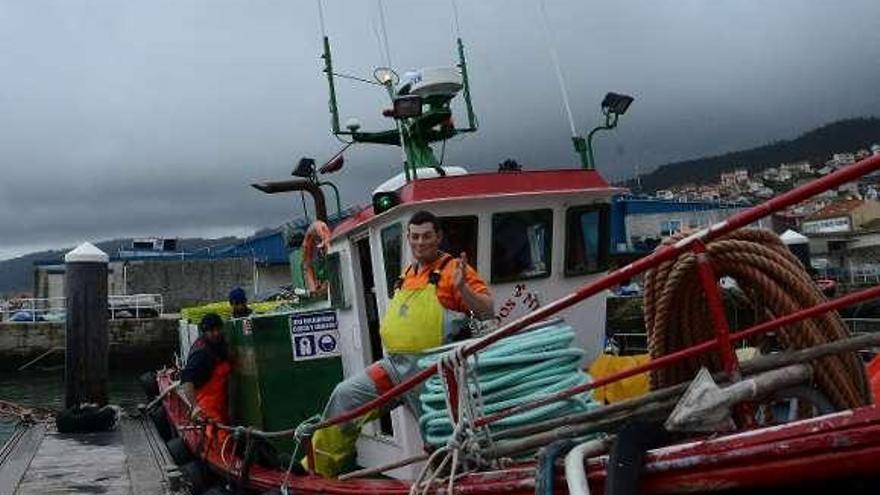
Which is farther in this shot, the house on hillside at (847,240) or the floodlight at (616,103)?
the house on hillside at (847,240)

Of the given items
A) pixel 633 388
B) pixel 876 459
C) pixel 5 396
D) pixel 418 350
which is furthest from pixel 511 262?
pixel 5 396

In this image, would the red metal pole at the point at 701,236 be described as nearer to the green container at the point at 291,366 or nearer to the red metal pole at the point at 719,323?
the red metal pole at the point at 719,323

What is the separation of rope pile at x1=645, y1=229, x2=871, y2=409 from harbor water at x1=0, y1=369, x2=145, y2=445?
17.9 metres

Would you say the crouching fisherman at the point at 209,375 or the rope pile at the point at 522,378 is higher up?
the crouching fisherman at the point at 209,375

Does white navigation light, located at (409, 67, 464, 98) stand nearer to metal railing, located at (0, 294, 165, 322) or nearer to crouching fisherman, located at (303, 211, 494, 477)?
crouching fisherman, located at (303, 211, 494, 477)

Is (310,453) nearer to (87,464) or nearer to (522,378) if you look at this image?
(522,378)

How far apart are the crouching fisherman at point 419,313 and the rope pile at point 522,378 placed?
52 cm

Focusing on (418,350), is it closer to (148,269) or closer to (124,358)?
(124,358)

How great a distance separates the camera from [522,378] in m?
3.90

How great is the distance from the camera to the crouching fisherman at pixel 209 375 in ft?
24.5

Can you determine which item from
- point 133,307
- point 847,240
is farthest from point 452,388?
point 847,240

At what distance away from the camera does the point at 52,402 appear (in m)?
22.3

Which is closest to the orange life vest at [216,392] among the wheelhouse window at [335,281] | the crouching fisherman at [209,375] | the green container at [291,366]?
the crouching fisherman at [209,375]

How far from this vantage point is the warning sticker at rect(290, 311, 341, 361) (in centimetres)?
648
